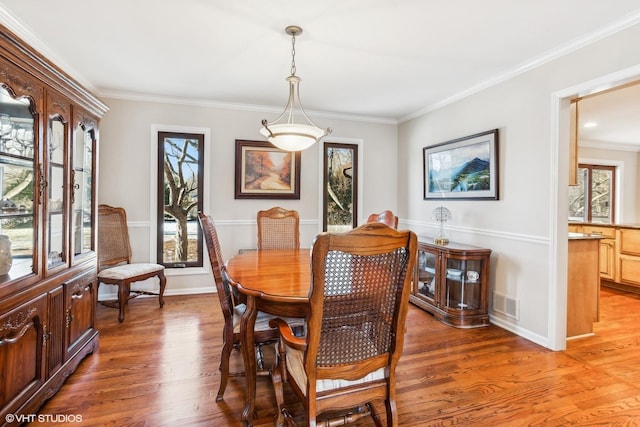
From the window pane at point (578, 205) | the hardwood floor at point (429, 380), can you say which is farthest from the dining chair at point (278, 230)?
the window pane at point (578, 205)

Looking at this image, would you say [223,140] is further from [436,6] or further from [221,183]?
[436,6]

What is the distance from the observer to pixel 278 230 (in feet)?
12.0

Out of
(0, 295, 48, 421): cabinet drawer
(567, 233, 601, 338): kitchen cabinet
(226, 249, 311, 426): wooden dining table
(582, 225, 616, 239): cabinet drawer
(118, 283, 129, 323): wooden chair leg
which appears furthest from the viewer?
(582, 225, 616, 239): cabinet drawer

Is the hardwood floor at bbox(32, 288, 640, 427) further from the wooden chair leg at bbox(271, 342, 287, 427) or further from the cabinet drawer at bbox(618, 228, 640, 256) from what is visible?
the cabinet drawer at bbox(618, 228, 640, 256)

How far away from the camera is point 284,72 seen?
3191 millimetres

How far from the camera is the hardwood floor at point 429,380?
1.84m

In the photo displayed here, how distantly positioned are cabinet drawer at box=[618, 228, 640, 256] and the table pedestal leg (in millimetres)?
5195

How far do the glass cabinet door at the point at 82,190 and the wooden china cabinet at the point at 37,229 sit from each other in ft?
0.08

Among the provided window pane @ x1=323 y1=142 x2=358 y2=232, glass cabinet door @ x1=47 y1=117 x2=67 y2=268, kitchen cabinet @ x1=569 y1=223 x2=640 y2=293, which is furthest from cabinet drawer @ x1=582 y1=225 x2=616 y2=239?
glass cabinet door @ x1=47 y1=117 x2=67 y2=268

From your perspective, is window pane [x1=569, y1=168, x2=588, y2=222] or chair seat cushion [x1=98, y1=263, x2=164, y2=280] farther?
window pane [x1=569, y1=168, x2=588, y2=222]

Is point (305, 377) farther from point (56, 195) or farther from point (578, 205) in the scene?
point (578, 205)

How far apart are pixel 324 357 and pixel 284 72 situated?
272 centimetres

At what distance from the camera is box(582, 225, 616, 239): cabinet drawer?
4.57 m

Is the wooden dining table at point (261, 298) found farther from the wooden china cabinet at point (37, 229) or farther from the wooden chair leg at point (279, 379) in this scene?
the wooden china cabinet at point (37, 229)
